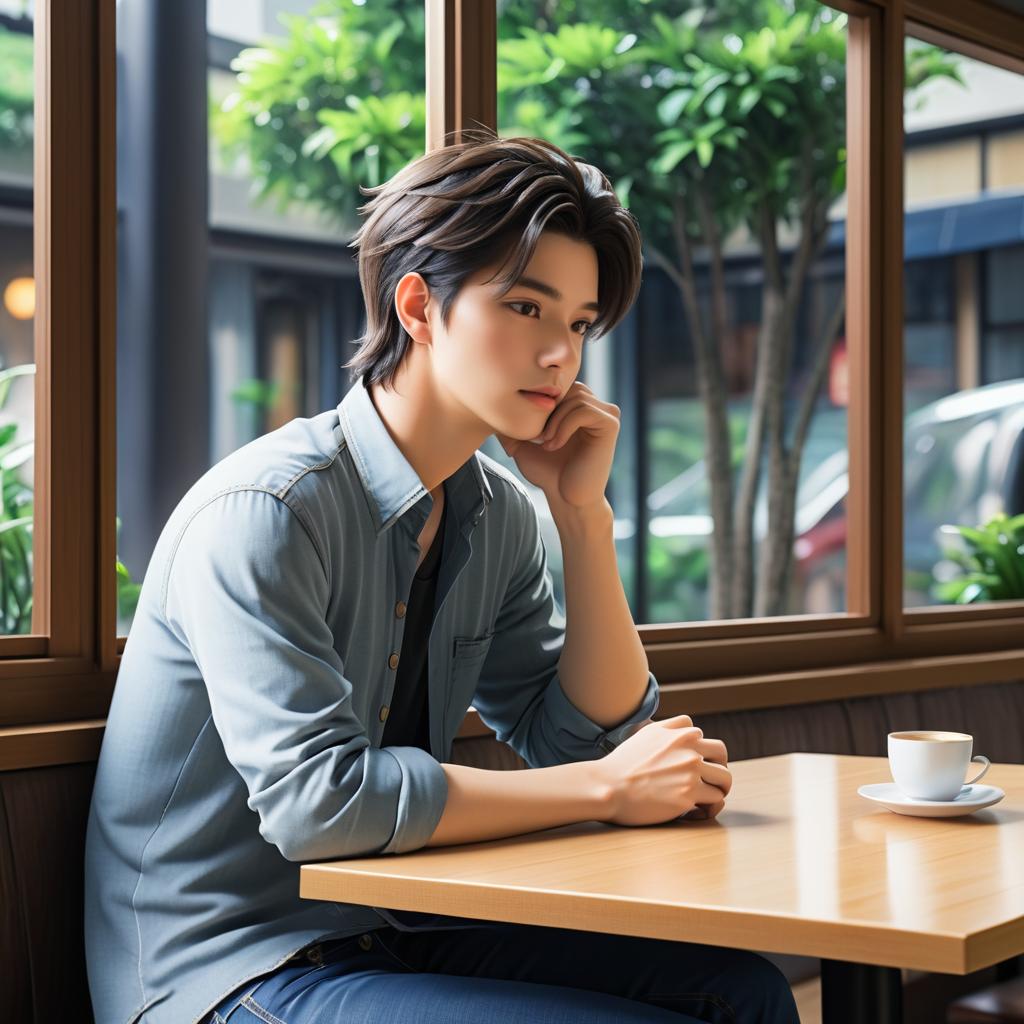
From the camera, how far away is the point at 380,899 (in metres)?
1.27

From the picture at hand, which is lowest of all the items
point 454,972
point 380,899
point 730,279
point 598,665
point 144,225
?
point 454,972

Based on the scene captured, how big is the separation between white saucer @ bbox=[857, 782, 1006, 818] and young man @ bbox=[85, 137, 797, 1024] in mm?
194

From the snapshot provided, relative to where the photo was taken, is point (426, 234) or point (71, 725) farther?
point (71, 725)

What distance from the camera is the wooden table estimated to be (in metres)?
1.08

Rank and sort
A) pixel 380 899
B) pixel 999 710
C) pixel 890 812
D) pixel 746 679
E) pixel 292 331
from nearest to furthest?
pixel 380 899 < pixel 890 812 < pixel 746 679 < pixel 999 710 < pixel 292 331

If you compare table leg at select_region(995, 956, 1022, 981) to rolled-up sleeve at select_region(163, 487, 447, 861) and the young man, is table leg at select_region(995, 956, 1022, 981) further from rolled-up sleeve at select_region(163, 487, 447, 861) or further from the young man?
rolled-up sleeve at select_region(163, 487, 447, 861)

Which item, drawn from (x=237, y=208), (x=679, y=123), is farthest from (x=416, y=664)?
(x=237, y=208)

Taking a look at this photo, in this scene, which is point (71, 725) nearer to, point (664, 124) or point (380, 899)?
point (380, 899)

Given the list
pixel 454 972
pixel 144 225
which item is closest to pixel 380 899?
pixel 454 972

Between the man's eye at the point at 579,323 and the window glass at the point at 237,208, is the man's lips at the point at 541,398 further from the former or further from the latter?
the window glass at the point at 237,208

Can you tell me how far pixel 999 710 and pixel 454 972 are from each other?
2.06m

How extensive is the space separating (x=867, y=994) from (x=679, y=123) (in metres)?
4.92

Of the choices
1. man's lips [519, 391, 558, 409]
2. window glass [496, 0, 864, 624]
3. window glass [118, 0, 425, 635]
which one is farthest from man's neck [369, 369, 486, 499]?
window glass [496, 0, 864, 624]

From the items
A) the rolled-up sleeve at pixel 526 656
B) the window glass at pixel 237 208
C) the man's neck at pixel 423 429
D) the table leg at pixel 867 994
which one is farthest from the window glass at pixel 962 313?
the table leg at pixel 867 994
